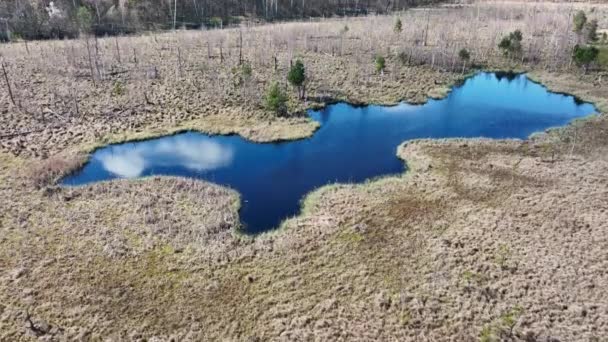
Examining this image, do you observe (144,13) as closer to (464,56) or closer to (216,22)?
(216,22)

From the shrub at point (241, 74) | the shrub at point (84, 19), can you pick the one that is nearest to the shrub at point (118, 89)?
the shrub at point (241, 74)

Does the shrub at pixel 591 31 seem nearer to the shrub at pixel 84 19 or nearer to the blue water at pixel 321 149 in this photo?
the blue water at pixel 321 149

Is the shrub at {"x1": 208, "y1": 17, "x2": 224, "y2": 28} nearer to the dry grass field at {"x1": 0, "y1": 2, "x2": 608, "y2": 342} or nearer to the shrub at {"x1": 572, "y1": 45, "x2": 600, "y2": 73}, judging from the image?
the dry grass field at {"x1": 0, "y1": 2, "x2": 608, "y2": 342}

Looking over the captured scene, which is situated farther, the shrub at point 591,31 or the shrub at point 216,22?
the shrub at point 216,22

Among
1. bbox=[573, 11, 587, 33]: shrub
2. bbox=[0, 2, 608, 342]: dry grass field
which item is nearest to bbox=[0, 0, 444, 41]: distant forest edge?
bbox=[0, 2, 608, 342]: dry grass field

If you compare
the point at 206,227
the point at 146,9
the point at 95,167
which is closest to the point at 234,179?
the point at 206,227

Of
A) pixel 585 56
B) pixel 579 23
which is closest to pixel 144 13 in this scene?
pixel 585 56

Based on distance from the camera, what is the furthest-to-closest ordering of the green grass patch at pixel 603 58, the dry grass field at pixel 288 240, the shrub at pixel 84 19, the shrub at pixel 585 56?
the shrub at pixel 84 19 → the green grass patch at pixel 603 58 → the shrub at pixel 585 56 → the dry grass field at pixel 288 240
